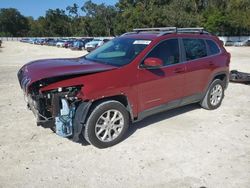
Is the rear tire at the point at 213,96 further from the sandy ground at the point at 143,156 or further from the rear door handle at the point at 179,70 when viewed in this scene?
the rear door handle at the point at 179,70

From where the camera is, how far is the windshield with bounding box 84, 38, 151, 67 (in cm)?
556

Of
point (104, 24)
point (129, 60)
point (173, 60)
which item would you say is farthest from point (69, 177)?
point (104, 24)

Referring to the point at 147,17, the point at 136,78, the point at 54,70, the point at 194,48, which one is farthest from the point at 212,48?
the point at 147,17

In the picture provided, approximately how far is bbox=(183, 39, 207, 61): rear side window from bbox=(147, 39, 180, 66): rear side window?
31cm

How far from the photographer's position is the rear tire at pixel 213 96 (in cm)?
715

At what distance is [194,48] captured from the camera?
6586mm

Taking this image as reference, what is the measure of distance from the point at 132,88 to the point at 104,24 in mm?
91760

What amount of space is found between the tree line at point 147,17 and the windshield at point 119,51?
5652 centimetres

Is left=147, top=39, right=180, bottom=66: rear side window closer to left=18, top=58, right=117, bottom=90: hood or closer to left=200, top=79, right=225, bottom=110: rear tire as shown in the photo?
left=18, top=58, right=117, bottom=90: hood

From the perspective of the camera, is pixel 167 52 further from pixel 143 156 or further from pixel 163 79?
pixel 143 156

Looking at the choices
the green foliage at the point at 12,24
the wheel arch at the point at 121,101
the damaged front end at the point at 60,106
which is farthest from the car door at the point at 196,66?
the green foliage at the point at 12,24

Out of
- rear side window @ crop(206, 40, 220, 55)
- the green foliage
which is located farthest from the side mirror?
the green foliage

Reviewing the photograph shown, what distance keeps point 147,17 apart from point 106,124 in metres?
63.2

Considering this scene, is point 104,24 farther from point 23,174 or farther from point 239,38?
point 23,174
